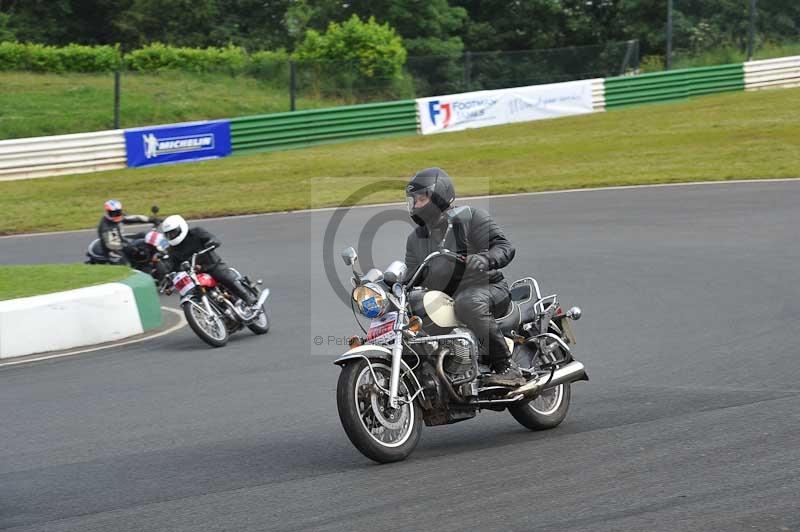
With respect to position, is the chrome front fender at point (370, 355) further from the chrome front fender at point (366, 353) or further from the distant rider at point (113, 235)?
the distant rider at point (113, 235)

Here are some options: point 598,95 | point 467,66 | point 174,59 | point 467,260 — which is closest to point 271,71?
point 467,66

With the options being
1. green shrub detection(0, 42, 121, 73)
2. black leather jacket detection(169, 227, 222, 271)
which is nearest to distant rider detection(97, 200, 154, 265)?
black leather jacket detection(169, 227, 222, 271)

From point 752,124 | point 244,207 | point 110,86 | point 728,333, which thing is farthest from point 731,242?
point 110,86

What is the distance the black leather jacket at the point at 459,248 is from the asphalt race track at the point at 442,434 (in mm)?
1070

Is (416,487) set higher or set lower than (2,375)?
higher

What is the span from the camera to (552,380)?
7926mm

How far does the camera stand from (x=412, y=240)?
25.2 ft

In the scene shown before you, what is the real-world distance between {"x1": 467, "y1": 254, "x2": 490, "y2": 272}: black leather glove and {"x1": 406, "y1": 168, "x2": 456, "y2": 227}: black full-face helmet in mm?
360

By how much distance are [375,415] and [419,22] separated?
4572cm

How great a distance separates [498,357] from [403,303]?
93cm

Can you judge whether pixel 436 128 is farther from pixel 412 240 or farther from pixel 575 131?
pixel 412 240

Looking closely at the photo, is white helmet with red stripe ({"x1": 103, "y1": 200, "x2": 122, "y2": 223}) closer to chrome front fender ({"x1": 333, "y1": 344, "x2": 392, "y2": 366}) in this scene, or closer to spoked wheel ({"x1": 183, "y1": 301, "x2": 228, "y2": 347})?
spoked wheel ({"x1": 183, "y1": 301, "x2": 228, "y2": 347})

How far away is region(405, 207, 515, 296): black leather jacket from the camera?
7531 mm

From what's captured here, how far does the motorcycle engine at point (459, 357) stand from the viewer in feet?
24.0
